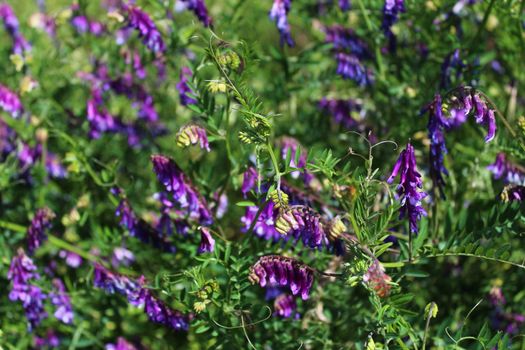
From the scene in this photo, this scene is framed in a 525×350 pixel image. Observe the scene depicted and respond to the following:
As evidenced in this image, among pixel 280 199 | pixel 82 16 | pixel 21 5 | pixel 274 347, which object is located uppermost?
pixel 280 199

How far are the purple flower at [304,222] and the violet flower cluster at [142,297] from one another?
57 cm

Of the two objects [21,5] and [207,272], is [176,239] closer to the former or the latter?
[207,272]

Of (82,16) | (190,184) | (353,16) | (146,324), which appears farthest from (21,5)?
(190,184)

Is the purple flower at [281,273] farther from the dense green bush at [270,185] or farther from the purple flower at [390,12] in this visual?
the purple flower at [390,12]

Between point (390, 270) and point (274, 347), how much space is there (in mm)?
460

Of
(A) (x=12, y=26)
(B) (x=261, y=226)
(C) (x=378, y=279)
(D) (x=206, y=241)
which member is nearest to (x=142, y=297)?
(D) (x=206, y=241)

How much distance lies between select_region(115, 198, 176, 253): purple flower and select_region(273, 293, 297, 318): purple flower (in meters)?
0.44

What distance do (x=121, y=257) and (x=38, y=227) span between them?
367mm

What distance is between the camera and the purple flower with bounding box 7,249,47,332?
2.54m

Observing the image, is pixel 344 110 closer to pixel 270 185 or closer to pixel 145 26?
pixel 145 26

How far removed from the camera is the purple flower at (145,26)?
2746 mm

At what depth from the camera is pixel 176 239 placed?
102 inches

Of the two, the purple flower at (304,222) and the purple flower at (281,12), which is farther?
the purple flower at (281,12)

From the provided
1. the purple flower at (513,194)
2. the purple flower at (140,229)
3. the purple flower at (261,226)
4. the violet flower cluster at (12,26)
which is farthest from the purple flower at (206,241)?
the violet flower cluster at (12,26)
